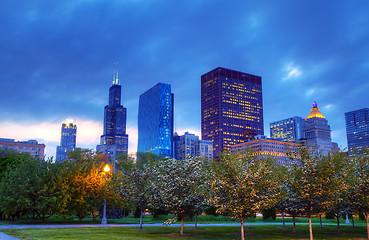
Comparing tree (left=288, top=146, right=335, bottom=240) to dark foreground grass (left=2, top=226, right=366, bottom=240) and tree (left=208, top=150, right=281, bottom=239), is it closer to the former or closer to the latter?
tree (left=208, top=150, right=281, bottom=239)

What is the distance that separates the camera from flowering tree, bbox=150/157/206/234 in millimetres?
28672

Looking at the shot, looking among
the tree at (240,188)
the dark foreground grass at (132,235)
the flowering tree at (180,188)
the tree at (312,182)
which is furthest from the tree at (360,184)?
the flowering tree at (180,188)

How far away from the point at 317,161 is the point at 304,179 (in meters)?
1.79

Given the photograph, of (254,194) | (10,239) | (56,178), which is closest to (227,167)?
(254,194)

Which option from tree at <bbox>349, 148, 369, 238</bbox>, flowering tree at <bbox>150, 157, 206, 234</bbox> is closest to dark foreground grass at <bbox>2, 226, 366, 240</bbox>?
flowering tree at <bbox>150, 157, 206, 234</bbox>

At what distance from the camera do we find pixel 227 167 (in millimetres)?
22594

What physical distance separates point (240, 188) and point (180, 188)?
855 centimetres

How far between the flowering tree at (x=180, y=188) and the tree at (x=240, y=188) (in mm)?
4820

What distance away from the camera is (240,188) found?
21797mm

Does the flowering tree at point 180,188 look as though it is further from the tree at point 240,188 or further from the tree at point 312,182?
the tree at point 312,182

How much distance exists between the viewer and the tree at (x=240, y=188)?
22.0m

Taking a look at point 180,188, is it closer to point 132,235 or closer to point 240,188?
point 132,235

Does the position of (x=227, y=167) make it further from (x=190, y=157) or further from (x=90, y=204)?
(x=90, y=204)

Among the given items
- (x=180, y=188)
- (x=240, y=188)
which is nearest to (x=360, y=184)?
(x=240, y=188)
